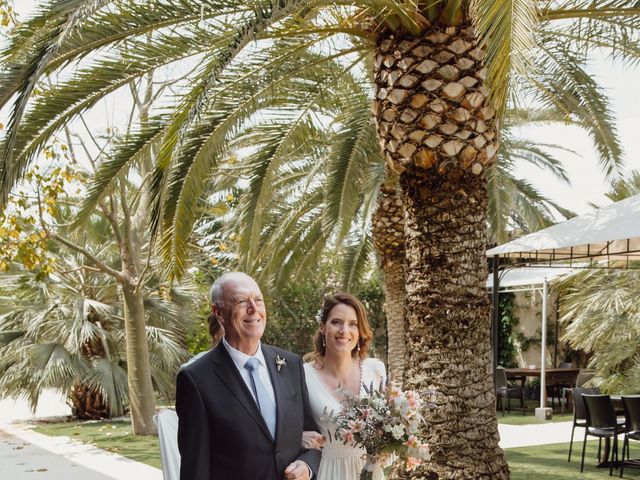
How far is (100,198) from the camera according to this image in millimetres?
9031

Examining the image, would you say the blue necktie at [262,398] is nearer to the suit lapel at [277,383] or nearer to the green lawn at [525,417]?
the suit lapel at [277,383]

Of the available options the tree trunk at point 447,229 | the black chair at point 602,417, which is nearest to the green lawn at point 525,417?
the black chair at point 602,417

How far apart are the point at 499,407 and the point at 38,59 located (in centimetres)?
1585

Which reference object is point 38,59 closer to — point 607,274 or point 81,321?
point 81,321

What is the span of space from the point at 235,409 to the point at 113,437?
481 inches

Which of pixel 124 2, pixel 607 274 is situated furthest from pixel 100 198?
pixel 607 274

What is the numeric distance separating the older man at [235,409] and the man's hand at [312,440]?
0.60ft

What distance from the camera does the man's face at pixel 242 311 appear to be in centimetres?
345

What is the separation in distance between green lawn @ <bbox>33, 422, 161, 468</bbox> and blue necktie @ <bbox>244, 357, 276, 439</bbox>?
28.6ft

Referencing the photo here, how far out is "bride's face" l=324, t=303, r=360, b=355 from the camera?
4.86 meters

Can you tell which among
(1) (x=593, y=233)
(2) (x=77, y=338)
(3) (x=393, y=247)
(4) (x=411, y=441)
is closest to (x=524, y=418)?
(3) (x=393, y=247)

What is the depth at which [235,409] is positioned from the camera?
11.3 ft

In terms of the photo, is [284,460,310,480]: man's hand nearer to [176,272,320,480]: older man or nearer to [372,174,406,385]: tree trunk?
[176,272,320,480]: older man

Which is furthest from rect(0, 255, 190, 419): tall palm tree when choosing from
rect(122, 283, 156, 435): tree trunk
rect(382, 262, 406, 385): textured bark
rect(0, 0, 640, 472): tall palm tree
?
rect(0, 0, 640, 472): tall palm tree
